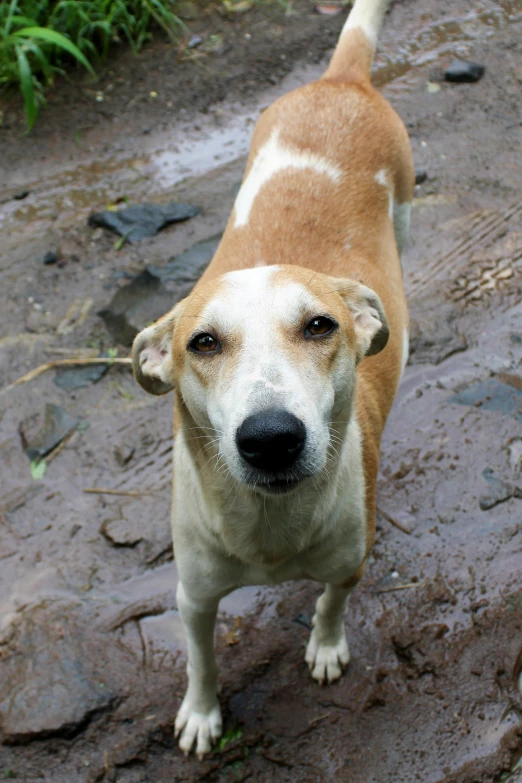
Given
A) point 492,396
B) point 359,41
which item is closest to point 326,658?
point 492,396

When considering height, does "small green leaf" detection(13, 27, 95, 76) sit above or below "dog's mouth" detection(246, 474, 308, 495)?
below

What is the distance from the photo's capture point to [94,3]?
6023 millimetres

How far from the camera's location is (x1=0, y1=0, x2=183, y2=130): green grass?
219 inches

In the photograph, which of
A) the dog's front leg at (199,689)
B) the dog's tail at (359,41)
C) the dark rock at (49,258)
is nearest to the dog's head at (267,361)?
the dog's front leg at (199,689)

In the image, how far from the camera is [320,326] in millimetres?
2301

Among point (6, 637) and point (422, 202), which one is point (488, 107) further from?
point (6, 637)

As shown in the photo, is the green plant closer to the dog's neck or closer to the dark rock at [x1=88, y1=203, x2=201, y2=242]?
the dark rock at [x1=88, y1=203, x2=201, y2=242]

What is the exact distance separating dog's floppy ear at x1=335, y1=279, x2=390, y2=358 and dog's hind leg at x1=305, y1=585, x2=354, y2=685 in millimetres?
1019

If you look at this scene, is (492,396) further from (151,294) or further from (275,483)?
(275,483)

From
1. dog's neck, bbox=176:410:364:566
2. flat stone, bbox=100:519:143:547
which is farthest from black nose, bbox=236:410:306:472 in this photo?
flat stone, bbox=100:519:143:547

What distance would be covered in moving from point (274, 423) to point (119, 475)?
203 centimetres

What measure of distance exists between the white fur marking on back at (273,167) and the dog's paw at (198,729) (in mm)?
1953

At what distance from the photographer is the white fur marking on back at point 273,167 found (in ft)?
10.8

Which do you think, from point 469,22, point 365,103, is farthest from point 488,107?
point 365,103
